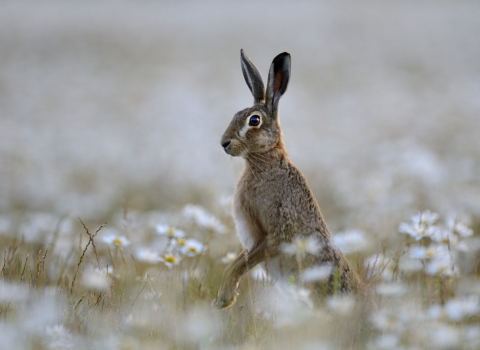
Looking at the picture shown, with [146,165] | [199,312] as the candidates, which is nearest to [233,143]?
[199,312]

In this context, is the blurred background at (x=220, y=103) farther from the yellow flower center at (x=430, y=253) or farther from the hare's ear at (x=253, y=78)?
the yellow flower center at (x=430, y=253)

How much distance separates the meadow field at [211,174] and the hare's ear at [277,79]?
1.65ft

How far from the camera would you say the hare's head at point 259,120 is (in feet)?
14.1

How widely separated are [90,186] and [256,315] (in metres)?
6.22

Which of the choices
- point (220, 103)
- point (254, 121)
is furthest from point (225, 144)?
point (220, 103)

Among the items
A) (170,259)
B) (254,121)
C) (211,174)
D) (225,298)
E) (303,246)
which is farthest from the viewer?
(211,174)

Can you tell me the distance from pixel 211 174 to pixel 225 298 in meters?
5.73

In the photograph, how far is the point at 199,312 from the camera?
3582 millimetres

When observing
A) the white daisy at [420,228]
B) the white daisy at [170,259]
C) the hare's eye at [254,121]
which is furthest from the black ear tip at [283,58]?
the white daisy at [170,259]

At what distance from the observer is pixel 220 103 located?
15.8m

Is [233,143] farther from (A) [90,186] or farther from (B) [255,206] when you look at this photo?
(A) [90,186]

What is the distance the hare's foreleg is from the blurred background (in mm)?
885

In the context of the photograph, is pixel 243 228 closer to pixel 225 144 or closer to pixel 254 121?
pixel 225 144

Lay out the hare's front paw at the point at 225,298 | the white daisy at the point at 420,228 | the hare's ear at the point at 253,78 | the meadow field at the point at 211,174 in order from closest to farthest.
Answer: the meadow field at the point at 211,174 → the hare's front paw at the point at 225,298 → the white daisy at the point at 420,228 → the hare's ear at the point at 253,78
